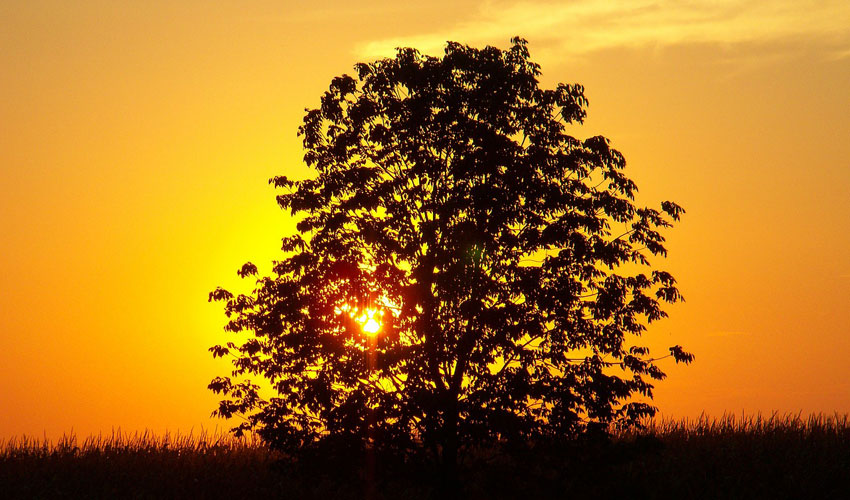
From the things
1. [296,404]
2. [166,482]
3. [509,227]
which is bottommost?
[166,482]

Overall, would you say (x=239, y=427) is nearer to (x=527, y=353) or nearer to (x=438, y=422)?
(x=438, y=422)

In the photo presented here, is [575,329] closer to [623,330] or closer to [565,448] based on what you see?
[623,330]

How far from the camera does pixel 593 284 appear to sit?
21.2m

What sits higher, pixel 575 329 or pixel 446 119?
pixel 446 119

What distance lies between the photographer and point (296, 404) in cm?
2166

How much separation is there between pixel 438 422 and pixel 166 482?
35.7ft

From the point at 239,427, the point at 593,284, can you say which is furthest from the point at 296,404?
the point at 593,284

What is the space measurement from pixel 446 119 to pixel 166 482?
1446 centimetres

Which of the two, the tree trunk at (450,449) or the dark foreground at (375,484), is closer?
the tree trunk at (450,449)

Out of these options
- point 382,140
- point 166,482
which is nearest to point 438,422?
point 382,140

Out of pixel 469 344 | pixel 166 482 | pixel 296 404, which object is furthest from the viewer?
pixel 166 482

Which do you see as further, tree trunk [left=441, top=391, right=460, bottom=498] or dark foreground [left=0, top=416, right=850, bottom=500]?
dark foreground [left=0, top=416, right=850, bottom=500]

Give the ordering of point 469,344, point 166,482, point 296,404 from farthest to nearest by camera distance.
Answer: point 166,482
point 296,404
point 469,344

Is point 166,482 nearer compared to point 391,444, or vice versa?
point 391,444
